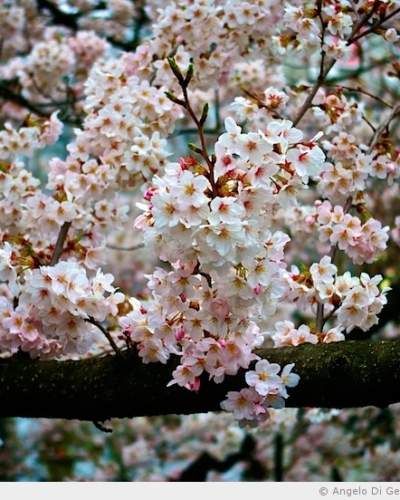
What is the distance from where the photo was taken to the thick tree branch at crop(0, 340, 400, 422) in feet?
4.39

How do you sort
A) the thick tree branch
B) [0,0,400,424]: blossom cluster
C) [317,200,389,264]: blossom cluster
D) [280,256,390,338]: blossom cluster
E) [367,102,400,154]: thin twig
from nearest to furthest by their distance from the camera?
1. [0,0,400,424]: blossom cluster
2. the thick tree branch
3. [280,256,390,338]: blossom cluster
4. [317,200,389,264]: blossom cluster
5. [367,102,400,154]: thin twig

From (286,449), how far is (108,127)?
11.6 ft

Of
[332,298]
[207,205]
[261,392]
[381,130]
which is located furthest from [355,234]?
[207,205]

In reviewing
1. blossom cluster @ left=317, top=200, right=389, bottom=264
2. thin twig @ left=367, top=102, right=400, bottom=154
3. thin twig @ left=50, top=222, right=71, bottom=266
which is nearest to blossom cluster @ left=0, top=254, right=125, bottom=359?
thin twig @ left=50, top=222, right=71, bottom=266

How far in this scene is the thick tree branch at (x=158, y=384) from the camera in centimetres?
134

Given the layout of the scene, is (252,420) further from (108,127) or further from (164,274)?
(108,127)

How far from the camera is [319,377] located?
1.36 m

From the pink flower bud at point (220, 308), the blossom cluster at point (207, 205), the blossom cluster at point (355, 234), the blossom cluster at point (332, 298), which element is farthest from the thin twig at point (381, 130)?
the pink flower bud at point (220, 308)

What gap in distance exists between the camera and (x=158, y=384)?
1.48m

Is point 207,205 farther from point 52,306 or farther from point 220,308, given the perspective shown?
point 52,306

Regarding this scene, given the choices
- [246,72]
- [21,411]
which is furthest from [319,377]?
[246,72]

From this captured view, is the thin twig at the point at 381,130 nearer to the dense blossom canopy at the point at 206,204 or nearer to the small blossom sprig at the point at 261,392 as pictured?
the dense blossom canopy at the point at 206,204

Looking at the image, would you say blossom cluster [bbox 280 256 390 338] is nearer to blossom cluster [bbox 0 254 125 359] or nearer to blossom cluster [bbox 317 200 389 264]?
blossom cluster [bbox 317 200 389 264]
